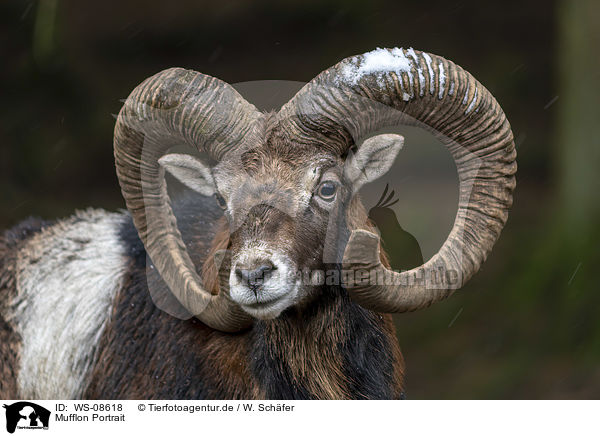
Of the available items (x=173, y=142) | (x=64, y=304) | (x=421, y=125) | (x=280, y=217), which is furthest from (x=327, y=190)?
(x=64, y=304)

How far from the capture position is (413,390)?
8.91 metres

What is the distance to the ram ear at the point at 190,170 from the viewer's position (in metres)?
4.63

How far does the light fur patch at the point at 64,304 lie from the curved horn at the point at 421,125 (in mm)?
1937

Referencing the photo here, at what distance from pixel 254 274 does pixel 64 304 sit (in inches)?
85.2

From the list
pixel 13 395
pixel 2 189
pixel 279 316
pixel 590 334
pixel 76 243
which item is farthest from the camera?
pixel 2 189

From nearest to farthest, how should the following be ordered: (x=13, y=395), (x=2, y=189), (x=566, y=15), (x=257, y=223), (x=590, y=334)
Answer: (x=257, y=223)
(x=13, y=395)
(x=590, y=334)
(x=566, y=15)
(x=2, y=189)

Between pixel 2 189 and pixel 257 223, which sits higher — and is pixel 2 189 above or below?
above

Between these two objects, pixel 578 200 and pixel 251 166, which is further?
pixel 578 200

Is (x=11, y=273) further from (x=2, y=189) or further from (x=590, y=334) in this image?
(x=590, y=334)

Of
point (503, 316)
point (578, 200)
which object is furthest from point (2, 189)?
point (578, 200)

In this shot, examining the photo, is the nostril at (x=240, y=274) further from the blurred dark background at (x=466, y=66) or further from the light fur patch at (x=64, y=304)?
the blurred dark background at (x=466, y=66)

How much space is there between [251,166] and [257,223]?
39 cm
